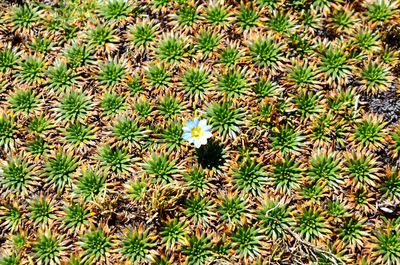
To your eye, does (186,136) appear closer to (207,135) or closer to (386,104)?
(207,135)

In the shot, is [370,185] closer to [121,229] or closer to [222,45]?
[222,45]

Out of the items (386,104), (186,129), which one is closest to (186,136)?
(186,129)

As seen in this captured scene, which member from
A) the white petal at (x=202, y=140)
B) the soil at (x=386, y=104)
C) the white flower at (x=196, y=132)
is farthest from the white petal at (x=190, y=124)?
the soil at (x=386, y=104)

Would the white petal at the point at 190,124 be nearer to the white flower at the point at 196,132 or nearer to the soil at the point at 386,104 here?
the white flower at the point at 196,132

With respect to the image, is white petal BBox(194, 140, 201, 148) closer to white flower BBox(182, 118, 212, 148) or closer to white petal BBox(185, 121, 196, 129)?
white flower BBox(182, 118, 212, 148)

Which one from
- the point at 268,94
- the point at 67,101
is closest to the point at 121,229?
the point at 67,101

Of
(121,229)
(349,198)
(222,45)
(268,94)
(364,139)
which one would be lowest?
(121,229)
